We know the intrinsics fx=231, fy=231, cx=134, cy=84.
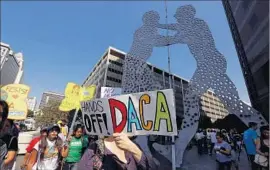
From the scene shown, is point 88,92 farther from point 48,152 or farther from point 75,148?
point 48,152

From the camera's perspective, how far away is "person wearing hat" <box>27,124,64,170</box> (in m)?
3.31

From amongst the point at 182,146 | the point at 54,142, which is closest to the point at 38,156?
the point at 54,142

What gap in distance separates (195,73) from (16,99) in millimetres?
6235

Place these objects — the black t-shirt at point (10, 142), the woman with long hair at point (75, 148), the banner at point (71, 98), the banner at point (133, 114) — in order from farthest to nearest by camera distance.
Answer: the banner at point (71, 98), the woman with long hair at point (75, 148), the black t-shirt at point (10, 142), the banner at point (133, 114)

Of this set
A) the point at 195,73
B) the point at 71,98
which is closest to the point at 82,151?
the point at 195,73

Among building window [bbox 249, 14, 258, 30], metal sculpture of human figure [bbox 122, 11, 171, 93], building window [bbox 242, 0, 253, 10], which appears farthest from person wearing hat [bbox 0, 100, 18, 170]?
building window [bbox 242, 0, 253, 10]

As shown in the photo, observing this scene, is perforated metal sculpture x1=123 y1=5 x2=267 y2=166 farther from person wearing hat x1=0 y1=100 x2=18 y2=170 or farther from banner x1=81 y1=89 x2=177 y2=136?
person wearing hat x1=0 y1=100 x2=18 y2=170

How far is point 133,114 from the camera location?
227 cm

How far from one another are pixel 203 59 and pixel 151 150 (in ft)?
11.2

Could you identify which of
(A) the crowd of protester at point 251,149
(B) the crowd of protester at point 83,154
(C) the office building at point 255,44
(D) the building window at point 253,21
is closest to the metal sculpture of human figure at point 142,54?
(A) the crowd of protester at point 251,149

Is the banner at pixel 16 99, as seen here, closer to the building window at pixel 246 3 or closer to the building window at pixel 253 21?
the building window at pixel 253 21

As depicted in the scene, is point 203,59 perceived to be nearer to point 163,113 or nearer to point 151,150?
point 151,150

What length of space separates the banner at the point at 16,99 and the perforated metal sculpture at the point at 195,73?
378 cm

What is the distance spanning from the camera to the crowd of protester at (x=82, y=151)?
5.54 ft
